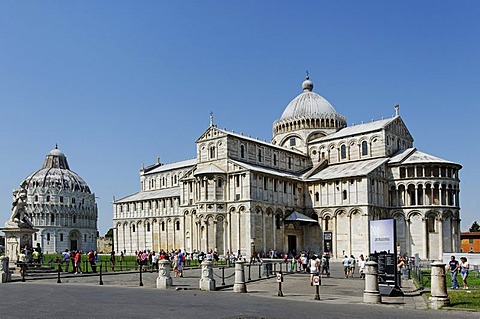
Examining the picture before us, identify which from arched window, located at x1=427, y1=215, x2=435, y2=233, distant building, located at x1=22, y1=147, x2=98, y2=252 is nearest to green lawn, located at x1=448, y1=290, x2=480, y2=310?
arched window, located at x1=427, y1=215, x2=435, y2=233

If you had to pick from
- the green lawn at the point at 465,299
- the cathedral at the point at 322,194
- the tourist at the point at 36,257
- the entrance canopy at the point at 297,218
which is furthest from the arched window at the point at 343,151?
the green lawn at the point at 465,299

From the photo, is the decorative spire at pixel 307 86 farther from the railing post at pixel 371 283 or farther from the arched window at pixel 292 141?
the railing post at pixel 371 283

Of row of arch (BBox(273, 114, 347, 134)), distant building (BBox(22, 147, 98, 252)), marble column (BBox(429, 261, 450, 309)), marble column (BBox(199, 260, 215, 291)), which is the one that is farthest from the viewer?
distant building (BBox(22, 147, 98, 252))

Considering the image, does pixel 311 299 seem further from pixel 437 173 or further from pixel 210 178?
pixel 437 173

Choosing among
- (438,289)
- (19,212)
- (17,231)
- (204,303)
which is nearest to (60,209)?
(19,212)

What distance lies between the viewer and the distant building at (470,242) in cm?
8912

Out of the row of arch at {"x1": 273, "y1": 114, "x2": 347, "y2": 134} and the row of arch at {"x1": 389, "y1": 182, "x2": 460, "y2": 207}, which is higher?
the row of arch at {"x1": 273, "y1": 114, "x2": 347, "y2": 134}

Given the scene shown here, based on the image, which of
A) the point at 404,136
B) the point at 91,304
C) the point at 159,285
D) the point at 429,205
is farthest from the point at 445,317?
the point at 404,136

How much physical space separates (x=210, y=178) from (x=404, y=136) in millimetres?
27886

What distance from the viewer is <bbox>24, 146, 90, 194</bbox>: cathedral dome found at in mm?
140500

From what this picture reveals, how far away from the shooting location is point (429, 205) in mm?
Result: 63438

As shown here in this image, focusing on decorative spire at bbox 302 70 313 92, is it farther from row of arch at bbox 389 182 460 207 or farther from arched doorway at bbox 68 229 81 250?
arched doorway at bbox 68 229 81 250

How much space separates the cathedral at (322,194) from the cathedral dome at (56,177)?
78491 millimetres

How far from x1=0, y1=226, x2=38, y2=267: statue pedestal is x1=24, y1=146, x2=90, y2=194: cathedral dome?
105929 mm
